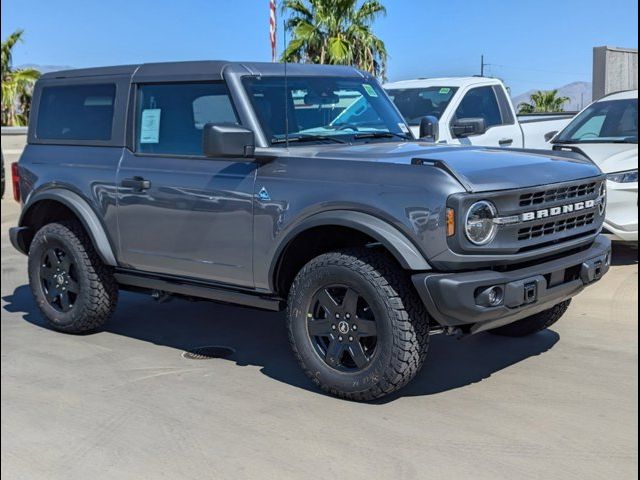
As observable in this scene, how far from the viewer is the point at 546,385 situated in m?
4.98

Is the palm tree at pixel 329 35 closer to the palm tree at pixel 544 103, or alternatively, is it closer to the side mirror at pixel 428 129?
the palm tree at pixel 544 103

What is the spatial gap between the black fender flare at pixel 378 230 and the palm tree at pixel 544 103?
1269cm

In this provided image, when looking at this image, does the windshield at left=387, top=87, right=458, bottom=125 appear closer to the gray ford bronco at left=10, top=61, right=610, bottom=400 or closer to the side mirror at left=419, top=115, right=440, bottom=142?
the side mirror at left=419, top=115, right=440, bottom=142

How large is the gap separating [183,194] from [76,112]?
1580 millimetres

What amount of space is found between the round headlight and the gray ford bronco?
0.03 feet

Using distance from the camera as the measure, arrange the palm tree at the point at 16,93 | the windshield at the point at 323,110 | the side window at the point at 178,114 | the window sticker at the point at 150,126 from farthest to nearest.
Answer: the palm tree at the point at 16,93
the window sticker at the point at 150,126
the side window at the point at 178,114
the windshield at the point at 323,110

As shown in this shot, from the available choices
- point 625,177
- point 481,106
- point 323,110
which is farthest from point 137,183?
point 481,106

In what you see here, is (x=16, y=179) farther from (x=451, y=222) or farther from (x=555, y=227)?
(x=555, y=227)

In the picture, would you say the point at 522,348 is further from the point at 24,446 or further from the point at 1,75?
the point at 1,75

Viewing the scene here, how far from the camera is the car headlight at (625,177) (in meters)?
8.17

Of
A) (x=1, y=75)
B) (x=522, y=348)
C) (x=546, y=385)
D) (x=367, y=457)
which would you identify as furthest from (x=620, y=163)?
(x=1, y=75)

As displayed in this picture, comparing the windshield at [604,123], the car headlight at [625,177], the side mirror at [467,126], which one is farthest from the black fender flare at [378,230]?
the windshield at [604,123]

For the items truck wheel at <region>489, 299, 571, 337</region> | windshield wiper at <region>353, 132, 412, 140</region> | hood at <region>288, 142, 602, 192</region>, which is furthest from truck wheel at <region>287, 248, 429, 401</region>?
truck wheel at <region>489, 299, 571, 337</region>

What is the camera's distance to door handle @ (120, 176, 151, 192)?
564 cm
